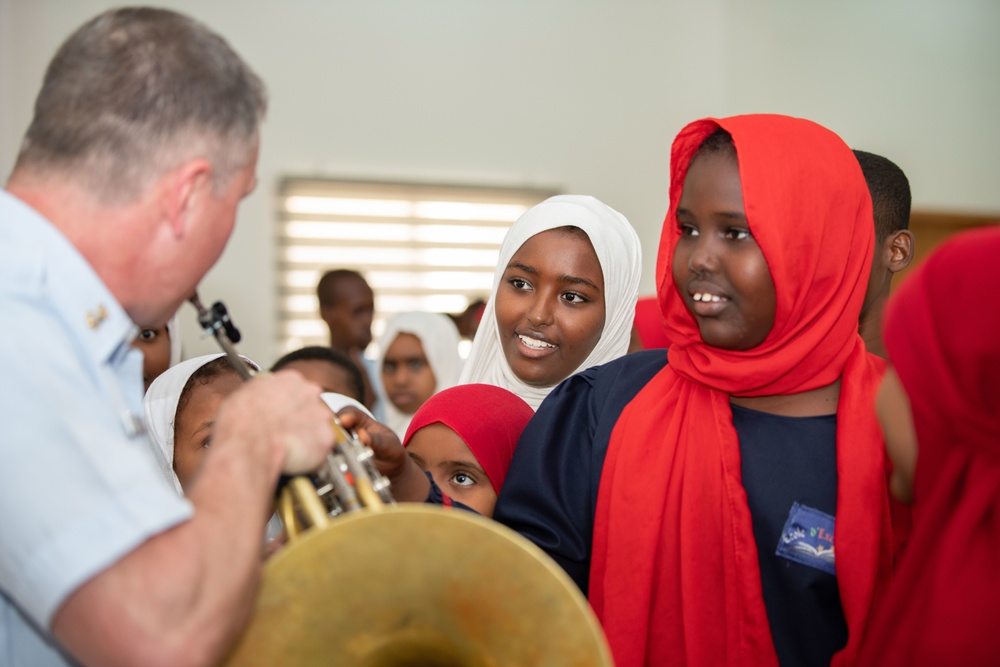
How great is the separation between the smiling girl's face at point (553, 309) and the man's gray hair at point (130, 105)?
1.38 meters

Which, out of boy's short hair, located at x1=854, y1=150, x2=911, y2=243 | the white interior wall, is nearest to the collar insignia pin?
boy's short hair, located at x1=854, y1=150, x2=911, y2=243

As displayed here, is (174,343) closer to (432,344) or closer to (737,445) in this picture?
(432,344)

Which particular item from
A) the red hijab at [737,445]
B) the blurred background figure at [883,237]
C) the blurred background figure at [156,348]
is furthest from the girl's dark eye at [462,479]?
the blurred background figure at [156,348]

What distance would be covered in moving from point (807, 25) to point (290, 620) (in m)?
7.32

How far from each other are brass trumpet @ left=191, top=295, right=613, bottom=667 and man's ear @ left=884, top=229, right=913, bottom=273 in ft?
6.39

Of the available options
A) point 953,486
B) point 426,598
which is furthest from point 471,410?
point 953,486

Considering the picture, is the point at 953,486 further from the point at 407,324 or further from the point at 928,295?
the point at 407,324

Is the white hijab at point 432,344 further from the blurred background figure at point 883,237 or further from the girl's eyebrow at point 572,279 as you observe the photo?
the blurred background figure at point 883,237

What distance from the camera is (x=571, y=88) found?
279 inches

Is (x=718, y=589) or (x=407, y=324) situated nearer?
(x=718, y=589)

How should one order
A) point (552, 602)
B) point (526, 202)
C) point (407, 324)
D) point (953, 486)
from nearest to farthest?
point (552, 602) → point (953, 486) → point (407, 324) → point (526, 202)

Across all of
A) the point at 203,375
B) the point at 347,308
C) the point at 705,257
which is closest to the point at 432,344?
the point at 347,308

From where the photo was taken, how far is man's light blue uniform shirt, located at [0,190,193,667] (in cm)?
98

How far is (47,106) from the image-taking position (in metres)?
1.18
